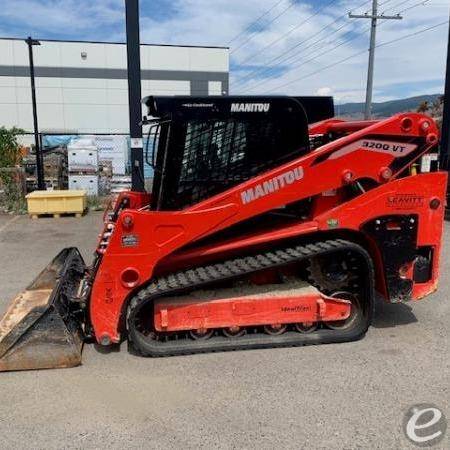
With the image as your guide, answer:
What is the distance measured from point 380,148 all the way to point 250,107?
3.98 feet

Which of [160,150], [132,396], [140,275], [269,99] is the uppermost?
[269,99]

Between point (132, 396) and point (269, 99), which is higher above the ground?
point (269, 99)

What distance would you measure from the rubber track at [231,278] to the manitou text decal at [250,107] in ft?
4.12

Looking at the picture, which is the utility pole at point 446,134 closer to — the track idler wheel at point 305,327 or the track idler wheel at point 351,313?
the track idler wheel at point 351,313

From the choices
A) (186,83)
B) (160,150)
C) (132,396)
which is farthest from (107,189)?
(186,83)

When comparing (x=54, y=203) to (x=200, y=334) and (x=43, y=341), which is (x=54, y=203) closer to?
(x=43, y=341)

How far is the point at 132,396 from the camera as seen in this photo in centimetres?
367

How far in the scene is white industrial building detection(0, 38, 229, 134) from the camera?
124 ft

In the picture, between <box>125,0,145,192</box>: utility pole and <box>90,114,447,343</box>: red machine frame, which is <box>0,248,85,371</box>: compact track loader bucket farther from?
<box>125,0,145,192</box>: utility pole

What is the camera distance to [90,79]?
3850 centimetres

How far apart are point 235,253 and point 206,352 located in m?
0.90

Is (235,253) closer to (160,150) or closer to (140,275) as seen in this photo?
(140,275)

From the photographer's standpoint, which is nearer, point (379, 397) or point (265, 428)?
point (265, 428)

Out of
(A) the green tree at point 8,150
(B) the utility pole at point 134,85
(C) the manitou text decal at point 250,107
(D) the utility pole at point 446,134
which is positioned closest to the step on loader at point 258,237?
(C) the manitou text decal at point 250,107
